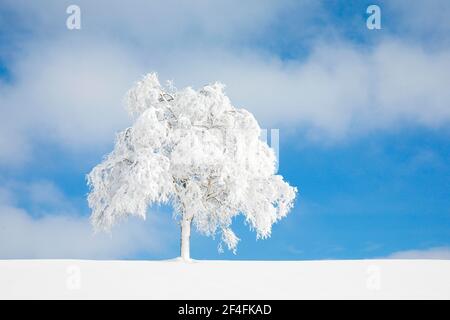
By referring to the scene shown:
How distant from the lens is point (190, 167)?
25109 millimetres

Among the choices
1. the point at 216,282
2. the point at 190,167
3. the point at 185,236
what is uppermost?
the point at 190,167

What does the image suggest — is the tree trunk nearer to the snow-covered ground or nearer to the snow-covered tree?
the snow-covered tree

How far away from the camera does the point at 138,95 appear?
25969 millimetres

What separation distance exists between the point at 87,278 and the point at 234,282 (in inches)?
195

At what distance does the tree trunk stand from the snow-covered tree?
1.8 inches

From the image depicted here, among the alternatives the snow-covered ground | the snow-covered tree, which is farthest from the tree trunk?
the snow-covered ground

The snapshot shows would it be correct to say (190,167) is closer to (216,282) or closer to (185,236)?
(185,236)

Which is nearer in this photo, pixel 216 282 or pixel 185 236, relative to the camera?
pixel 216 282

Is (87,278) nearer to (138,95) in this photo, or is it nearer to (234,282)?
(234,282)

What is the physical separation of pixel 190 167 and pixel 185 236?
324 cm

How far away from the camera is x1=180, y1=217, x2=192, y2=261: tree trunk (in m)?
25.2

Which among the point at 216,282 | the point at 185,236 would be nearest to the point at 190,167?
the point at 185,236

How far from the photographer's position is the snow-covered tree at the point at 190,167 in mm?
24141

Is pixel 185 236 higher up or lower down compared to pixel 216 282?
higher up
